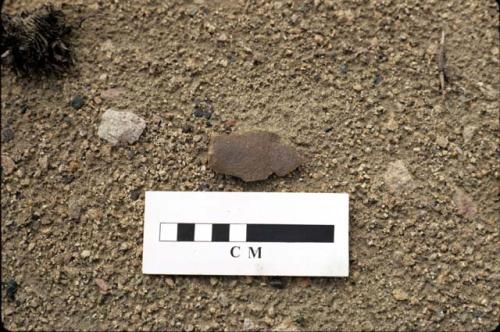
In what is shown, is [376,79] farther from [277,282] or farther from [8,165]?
[8,165]

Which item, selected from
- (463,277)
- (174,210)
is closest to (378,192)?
(463,277)

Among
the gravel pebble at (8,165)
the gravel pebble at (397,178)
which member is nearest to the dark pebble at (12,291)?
the gravel pebble at (8,165)

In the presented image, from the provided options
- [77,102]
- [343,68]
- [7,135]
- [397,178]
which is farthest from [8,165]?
[397,178]

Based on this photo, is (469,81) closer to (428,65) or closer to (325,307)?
(428,65)

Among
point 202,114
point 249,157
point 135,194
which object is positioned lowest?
point 135,194

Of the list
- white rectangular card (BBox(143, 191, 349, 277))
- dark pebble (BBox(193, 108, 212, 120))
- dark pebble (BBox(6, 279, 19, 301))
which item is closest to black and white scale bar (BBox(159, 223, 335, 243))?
white rectangular card (BBox(143, 191, 349, 277))

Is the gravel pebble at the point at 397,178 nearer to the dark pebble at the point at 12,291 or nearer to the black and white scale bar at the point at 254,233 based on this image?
the black and white scale bar at the point at 254,233
